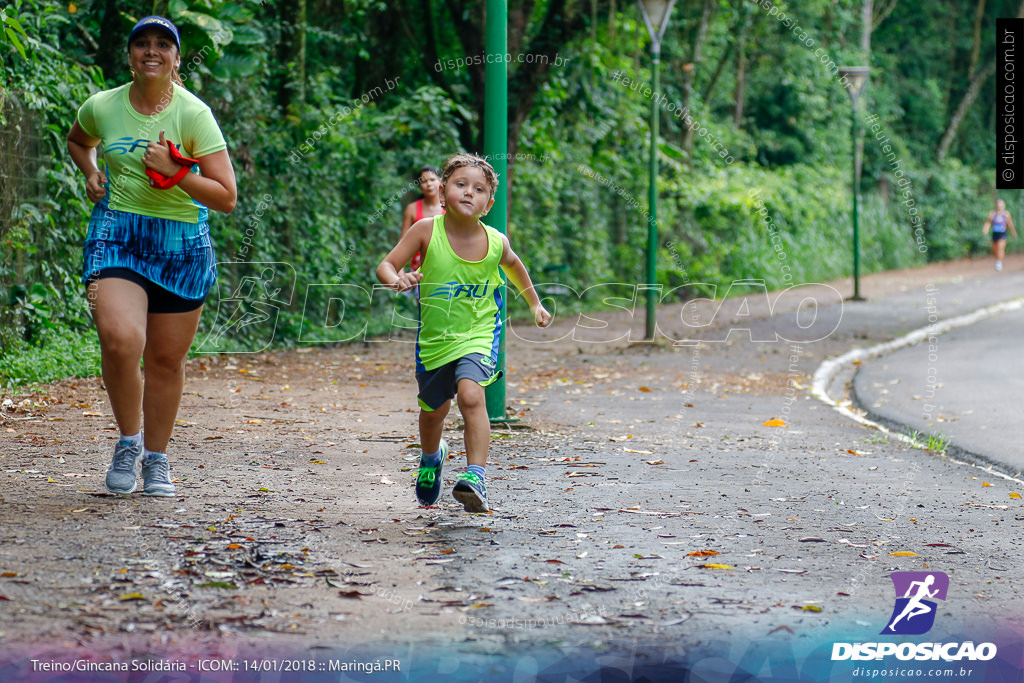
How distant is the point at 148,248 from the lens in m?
5.30

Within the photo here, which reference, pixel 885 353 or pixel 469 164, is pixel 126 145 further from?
pixel 885 353

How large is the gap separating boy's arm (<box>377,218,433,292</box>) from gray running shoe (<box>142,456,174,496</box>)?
4.39 feet

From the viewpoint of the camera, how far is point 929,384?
40.3ft

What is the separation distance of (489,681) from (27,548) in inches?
78.5

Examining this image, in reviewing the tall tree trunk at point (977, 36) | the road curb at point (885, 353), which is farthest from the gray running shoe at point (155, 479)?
the tall tree trunk at point (977, 36)

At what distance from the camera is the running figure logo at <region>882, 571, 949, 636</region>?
3.90 meters

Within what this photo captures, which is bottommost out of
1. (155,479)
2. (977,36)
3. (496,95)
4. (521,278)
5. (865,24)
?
(155,479)

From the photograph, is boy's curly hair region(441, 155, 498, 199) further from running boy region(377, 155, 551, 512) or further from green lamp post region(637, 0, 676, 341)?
green lamp post region(637, 0, 676, 341)

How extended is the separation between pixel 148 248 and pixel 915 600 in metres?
3.44

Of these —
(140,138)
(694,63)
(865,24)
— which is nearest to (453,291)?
(140,138)

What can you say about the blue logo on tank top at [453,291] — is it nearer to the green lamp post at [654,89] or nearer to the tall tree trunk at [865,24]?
the green lamp post at [654,89]

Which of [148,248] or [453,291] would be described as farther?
[453,291]

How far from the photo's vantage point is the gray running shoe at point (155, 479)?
5.48 meters

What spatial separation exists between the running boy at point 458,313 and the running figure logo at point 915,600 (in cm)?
183
